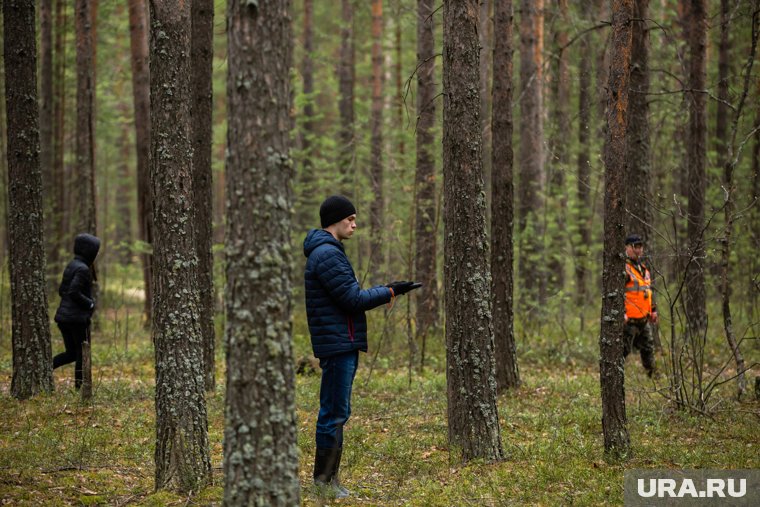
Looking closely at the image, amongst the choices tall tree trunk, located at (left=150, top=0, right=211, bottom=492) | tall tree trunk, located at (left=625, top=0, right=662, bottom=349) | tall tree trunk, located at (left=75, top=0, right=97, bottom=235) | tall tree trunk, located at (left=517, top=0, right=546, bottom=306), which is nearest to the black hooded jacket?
tall tree trunk, located at (left=150, top=0, right=211, bottom=492)

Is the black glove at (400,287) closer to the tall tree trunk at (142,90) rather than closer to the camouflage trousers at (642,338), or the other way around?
the camouflage trousers at (642,338)

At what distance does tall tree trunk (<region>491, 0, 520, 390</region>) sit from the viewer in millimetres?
10078

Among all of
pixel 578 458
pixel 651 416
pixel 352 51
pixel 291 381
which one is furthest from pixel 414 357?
pixel 352 51

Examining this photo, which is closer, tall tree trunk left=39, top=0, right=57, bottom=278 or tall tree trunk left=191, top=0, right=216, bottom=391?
tall tree trunk left=191, top=0, right=216, bottom=391

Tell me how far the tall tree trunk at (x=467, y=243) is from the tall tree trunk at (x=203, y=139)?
4056 mm

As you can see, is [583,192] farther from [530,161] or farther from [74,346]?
[74,346]

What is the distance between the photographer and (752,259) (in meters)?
15.1

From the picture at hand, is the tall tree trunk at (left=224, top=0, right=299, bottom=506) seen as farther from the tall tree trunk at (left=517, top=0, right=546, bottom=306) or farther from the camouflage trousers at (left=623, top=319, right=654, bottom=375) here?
the tall tree trunk at (left=517, top=0, right=546, bottom=306)

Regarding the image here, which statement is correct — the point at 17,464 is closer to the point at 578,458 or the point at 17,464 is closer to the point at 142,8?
the point at 578,458

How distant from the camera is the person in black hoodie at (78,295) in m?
9.80

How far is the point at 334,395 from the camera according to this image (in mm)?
6027

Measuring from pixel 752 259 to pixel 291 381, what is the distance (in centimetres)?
1366

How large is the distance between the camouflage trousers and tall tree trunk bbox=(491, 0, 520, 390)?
7.15ft

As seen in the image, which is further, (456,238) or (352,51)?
(352,51)
